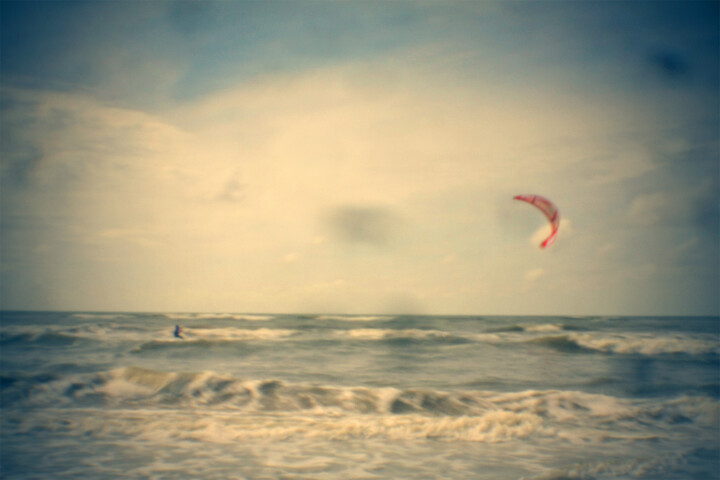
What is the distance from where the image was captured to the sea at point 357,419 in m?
6.49

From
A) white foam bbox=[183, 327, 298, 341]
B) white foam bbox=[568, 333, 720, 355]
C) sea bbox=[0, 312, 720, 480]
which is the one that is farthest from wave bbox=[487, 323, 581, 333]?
sea bbox=[0, 312, 720, 480]

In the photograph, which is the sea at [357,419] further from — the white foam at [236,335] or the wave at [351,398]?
the white foam at [236,335]

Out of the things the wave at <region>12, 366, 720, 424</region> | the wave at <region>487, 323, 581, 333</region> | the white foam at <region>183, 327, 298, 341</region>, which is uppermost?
the wave at <region>487, 323, 581, 333</region>

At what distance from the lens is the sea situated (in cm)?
649

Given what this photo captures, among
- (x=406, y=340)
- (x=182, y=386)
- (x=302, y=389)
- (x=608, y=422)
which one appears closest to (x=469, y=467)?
(x=608, y=422)

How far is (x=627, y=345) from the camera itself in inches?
955

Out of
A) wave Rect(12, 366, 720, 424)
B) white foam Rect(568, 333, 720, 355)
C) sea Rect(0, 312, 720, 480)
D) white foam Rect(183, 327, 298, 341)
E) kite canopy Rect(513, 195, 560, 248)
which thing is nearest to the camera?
sea Rect(0, 312, 720, 480)

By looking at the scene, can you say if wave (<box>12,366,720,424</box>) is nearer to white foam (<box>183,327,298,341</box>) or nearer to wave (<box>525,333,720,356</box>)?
wave (<box>525,333,720,356</box>)

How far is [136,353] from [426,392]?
13.7m

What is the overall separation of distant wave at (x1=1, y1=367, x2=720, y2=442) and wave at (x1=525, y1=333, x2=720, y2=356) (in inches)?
520

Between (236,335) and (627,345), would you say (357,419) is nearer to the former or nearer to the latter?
(627,345)

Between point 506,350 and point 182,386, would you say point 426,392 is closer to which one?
point 182,386

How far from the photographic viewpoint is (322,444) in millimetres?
7520

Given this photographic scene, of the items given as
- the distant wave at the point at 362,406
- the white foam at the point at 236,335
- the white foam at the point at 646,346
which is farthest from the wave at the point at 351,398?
the white foam at the point at 236,335
